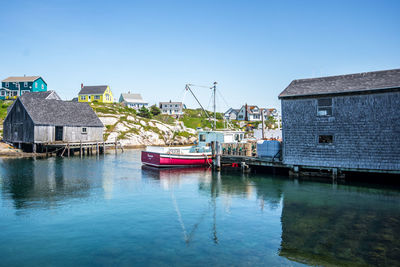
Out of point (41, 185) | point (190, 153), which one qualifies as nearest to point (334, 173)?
point (190, 153)

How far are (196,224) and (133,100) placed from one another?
104m

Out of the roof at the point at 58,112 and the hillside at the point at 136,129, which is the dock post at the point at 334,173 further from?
the roof at the point at 58,112

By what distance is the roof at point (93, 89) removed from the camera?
9538cm

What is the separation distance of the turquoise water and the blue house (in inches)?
2573

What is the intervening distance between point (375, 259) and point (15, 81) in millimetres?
91889

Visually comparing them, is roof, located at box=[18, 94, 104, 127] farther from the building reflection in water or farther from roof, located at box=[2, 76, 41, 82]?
roof, located at box=[2, 76, 41, 82]

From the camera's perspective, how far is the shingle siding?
22.3 metres

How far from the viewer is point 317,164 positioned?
25422mm

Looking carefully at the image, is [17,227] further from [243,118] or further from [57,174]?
[243,118]

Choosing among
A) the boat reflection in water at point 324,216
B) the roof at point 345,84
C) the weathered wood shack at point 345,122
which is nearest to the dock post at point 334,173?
the weathered wood shack at point 345,122

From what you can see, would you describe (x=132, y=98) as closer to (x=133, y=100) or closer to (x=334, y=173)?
(x=133, y=100)

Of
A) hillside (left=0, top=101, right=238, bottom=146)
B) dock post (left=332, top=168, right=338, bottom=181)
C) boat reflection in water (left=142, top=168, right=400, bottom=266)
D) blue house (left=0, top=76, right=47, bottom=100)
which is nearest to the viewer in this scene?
boat reflection in water (left=142, top=168, right=400, bottom=266)

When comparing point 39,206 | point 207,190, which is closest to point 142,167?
point 207,190

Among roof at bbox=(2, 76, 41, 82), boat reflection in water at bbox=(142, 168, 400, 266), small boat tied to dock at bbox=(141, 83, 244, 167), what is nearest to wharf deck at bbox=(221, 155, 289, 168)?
boat reflection in water at bbox=(142, 168, 400, 266)
